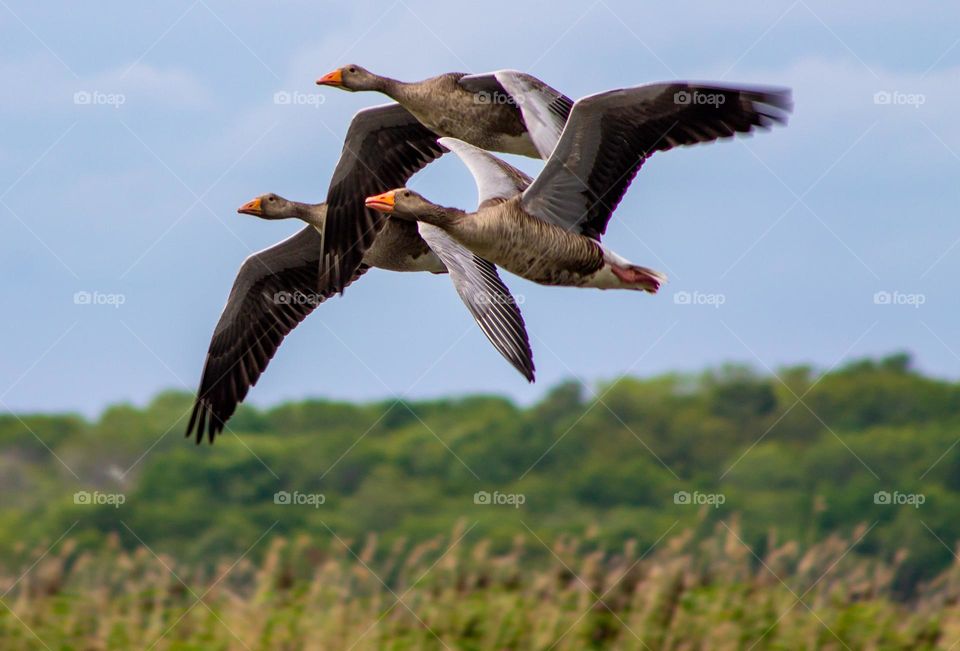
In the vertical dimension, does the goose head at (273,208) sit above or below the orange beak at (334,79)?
below

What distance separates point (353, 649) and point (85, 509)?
2583 cm

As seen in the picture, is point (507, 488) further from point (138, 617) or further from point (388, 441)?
point (138, 617)

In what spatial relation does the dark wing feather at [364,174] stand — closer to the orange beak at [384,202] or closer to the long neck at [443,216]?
the orange beak at [384,202]

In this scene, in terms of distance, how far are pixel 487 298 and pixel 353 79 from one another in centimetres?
273

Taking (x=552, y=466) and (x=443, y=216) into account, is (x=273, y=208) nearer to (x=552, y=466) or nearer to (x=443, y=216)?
(x=443, y=216)

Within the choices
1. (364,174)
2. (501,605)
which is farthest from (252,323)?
(501,605)

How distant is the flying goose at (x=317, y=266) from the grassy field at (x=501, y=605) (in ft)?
5.27

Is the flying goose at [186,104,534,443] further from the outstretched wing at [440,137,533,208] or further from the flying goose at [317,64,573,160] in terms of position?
the flying goose at [317,64,573,160]

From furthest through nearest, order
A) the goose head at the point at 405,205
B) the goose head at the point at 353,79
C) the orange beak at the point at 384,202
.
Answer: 1. the goose head at the point at 353,79
2. the orange beak at the point at 384,202
3. the goose head at the point at 405,205

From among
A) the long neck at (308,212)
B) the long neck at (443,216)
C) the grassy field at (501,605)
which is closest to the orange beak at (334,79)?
the long neck at (308,212)

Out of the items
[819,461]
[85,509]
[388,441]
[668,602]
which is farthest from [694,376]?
[668,602]

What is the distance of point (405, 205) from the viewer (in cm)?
1011

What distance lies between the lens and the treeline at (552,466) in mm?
38812

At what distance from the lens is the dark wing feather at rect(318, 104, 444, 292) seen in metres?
11.7
